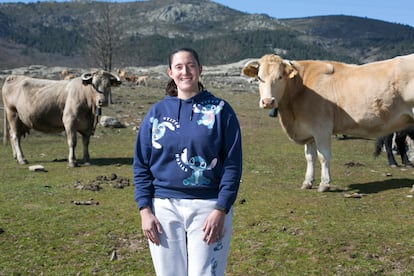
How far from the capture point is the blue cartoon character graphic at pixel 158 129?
3170mm

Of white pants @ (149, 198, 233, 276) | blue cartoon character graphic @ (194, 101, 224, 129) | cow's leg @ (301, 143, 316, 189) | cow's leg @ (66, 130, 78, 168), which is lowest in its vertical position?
cow's leg @ (66, 130, 78, 168)

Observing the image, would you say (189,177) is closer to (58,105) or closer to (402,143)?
(58,105)

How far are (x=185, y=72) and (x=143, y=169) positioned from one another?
2.46 feet

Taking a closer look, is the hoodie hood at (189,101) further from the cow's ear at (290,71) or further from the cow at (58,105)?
the cow at (58,105)

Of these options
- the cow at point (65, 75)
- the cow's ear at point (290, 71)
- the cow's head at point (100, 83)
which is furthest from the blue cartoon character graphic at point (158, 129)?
the cow at point (65, 75)

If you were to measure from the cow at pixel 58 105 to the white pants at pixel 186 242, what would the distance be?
29.4 ft

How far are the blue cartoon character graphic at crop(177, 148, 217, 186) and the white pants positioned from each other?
12 centimetres

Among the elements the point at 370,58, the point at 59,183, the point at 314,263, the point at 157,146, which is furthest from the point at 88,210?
the point at 370,58

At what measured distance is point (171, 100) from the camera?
3260 mm

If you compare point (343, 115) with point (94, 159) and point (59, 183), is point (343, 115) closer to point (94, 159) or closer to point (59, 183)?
point (59, 183)

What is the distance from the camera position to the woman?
3107 millimetres

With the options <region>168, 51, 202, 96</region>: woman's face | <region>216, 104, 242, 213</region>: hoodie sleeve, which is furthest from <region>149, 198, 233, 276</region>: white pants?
<region>168, 51, 202, 96</region>: woman's face

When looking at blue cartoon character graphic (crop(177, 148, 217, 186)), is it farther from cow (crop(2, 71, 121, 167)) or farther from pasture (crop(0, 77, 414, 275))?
cow (crop(2, 71, 121, 167))

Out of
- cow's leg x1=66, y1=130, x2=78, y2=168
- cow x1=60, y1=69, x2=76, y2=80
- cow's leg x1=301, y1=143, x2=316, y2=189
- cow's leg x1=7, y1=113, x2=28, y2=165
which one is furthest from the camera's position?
cow x1=60, y1=69, x2=76, y2=80
